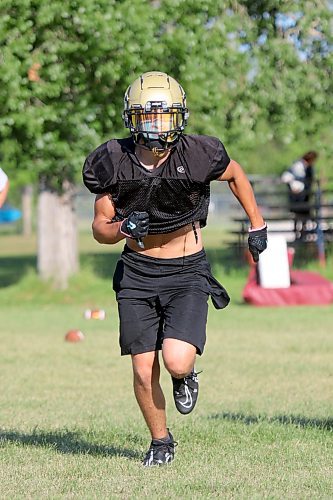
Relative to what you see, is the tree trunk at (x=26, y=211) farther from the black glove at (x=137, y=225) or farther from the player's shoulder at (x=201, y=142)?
the black glove at (x=137, y=225)

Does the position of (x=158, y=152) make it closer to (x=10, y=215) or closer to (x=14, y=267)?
(x=14, y=267)

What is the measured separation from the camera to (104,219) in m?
6.41

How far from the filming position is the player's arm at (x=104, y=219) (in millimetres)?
6330

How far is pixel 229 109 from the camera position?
20.4 m

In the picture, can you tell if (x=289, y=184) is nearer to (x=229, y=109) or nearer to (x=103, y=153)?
(x=229, y=109)

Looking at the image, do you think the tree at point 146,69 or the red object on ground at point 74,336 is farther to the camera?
the tree at point 146,69

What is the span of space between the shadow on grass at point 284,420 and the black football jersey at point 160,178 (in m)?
2.20

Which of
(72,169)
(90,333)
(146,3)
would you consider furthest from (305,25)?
(90,333)

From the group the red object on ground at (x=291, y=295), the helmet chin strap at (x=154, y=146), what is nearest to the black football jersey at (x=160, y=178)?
the helmet chin strap at (x=154, y=146)

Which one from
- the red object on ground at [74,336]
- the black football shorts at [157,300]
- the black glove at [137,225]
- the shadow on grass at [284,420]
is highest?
the black glove at [137,225]

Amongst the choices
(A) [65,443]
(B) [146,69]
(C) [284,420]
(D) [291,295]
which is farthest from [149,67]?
(A) [65,443]

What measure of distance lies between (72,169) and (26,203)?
132 feet

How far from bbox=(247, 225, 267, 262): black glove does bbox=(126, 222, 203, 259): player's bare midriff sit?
33 cm

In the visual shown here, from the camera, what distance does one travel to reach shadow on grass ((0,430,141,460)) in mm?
6919
